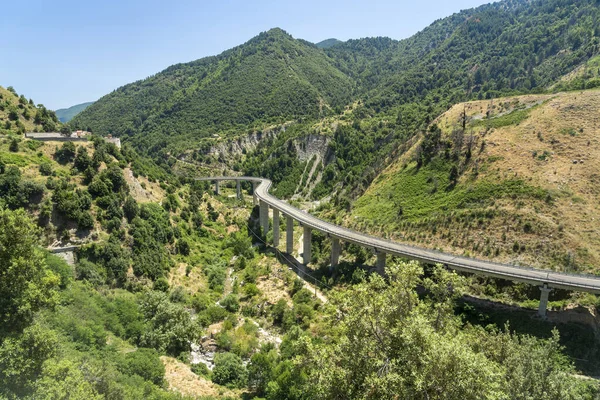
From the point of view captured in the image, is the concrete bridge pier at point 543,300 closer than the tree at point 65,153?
Yes

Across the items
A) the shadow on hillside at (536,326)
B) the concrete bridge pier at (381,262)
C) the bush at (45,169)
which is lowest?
the shadow on hillside at (536,326)

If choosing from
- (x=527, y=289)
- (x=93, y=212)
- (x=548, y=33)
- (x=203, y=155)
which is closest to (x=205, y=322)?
(x=93, y=212)

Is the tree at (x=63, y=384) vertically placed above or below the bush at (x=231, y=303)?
above

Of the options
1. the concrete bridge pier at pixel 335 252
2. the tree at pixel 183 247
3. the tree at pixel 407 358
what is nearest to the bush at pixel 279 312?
the concrete bridge pier at pixel 335 252

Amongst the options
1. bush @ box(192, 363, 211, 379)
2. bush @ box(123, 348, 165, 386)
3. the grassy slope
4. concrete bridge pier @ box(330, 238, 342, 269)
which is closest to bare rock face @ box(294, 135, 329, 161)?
the grassy slope

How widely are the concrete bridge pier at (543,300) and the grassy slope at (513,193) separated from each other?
30.4 ft

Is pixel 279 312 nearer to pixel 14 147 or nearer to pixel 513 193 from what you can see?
pixel 513 193

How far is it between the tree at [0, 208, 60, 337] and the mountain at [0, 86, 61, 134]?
52.0 m

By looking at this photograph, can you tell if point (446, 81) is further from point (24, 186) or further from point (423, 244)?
point (24, 186)

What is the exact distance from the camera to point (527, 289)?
1684 inches

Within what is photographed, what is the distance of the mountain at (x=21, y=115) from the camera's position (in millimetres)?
65312

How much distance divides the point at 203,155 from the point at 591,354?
14486 centimetres

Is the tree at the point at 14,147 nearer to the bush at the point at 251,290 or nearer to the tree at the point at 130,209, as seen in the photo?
the tree at the point at 130,209

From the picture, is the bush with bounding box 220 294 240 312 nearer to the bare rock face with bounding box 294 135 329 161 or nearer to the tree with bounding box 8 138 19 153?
the tree with bounding box 8 138 19 153
